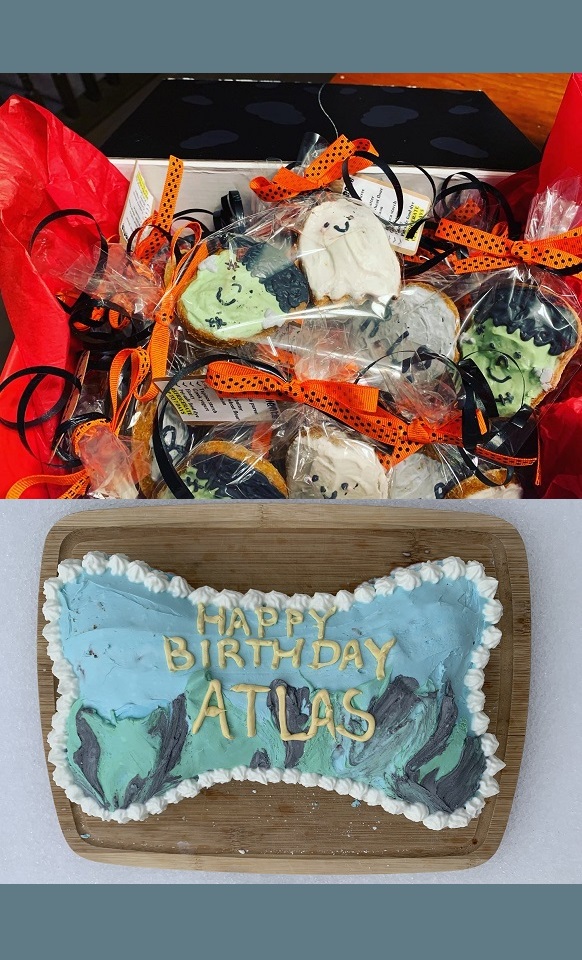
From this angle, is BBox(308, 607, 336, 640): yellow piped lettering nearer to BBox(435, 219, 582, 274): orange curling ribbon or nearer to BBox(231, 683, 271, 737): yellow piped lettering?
BBox(231, 683, 271, 737): yellow piped lettering

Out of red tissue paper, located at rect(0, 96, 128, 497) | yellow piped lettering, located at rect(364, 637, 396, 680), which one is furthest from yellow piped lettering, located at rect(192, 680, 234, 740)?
red tissue paper, located at rect(0, 96, 128, 497)

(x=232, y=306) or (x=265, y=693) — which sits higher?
(x=232, y=306)

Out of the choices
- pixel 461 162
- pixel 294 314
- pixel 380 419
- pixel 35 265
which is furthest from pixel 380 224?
pixel 35 265

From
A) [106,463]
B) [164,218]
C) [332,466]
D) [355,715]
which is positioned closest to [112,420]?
[106,463]

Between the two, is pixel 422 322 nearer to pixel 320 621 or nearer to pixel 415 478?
pixel 415 478

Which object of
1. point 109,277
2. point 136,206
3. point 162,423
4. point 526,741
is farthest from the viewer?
point 136,206

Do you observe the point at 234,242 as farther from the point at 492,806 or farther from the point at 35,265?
the point at 492,806
